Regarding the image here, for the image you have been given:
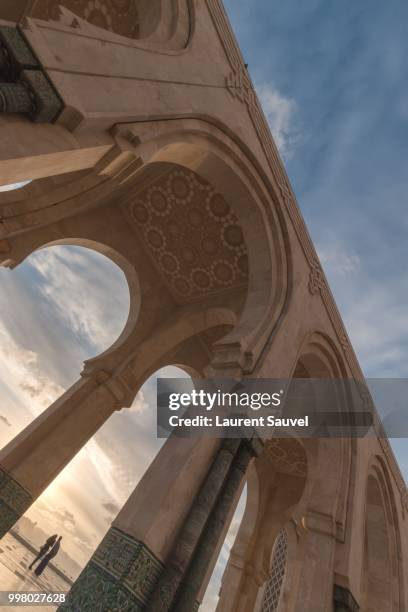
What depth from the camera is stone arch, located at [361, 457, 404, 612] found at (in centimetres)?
509

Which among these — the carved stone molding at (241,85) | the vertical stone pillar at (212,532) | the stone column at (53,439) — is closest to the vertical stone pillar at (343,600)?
the vertical stone pillar at (212,532)

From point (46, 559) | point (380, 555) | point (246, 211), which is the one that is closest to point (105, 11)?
point (246, 211)

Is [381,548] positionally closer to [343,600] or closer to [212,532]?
[343,600]

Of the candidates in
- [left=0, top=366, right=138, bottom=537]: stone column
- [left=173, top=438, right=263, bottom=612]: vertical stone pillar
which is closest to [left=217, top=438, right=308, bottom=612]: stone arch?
[left=0, top=366, right=138, bottom=537]: stone column

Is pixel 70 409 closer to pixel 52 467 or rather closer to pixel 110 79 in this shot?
pixel 52 467

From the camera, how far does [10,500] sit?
12.2 feet

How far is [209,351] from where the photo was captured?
6.69 m

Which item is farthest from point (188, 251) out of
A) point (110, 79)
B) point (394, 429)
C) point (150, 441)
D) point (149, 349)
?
point (150, 441)

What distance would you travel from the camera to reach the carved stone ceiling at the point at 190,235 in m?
4.92

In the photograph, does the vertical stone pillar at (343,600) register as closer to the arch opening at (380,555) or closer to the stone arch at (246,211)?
the arch opening at (380,555)

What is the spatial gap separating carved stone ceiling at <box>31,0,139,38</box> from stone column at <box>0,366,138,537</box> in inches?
174

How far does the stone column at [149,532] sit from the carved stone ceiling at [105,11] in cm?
456

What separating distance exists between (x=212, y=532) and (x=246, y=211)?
3113mm

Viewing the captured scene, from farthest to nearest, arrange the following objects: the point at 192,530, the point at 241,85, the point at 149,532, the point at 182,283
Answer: the point at 182,283
the point at 241,85
the point at 192,530
the point at 149,532
